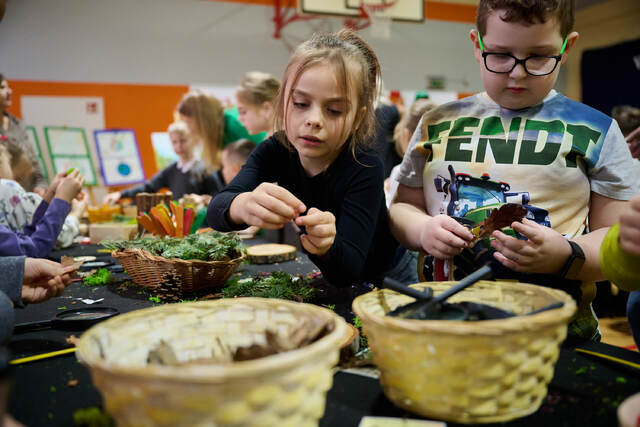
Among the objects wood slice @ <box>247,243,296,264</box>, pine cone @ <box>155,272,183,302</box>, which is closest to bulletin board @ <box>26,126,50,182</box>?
wood slice @ <box>247,243,296,264</box>

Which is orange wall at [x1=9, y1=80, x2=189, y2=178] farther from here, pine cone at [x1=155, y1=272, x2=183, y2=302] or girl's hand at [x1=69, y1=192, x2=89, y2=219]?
pine cone at [x1=155, y1=272, x2=183, y2=302]

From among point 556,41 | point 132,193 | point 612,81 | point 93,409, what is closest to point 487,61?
point 556,41

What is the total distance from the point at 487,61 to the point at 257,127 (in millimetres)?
2217

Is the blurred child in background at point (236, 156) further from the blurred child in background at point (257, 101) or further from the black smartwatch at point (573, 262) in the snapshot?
the black smartwatch at point (573, 262)

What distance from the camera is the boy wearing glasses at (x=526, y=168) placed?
0.92 meters

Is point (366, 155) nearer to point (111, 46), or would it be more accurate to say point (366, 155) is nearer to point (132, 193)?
point (132, 193)

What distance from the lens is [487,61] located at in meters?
0.98

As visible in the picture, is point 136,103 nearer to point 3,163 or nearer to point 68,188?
point 3,163

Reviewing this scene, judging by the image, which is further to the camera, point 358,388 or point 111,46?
point 111,46

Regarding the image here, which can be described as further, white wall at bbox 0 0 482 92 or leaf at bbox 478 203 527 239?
white wall at bbox 0 0 482 92

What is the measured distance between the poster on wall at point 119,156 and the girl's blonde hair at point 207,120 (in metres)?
2.11

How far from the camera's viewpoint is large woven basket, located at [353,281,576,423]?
1.68 ft

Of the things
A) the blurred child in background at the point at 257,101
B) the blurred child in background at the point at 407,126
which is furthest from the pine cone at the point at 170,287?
the blurred child in background at the point at 257,101

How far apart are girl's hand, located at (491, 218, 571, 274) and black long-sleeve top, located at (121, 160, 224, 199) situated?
2652 mm
